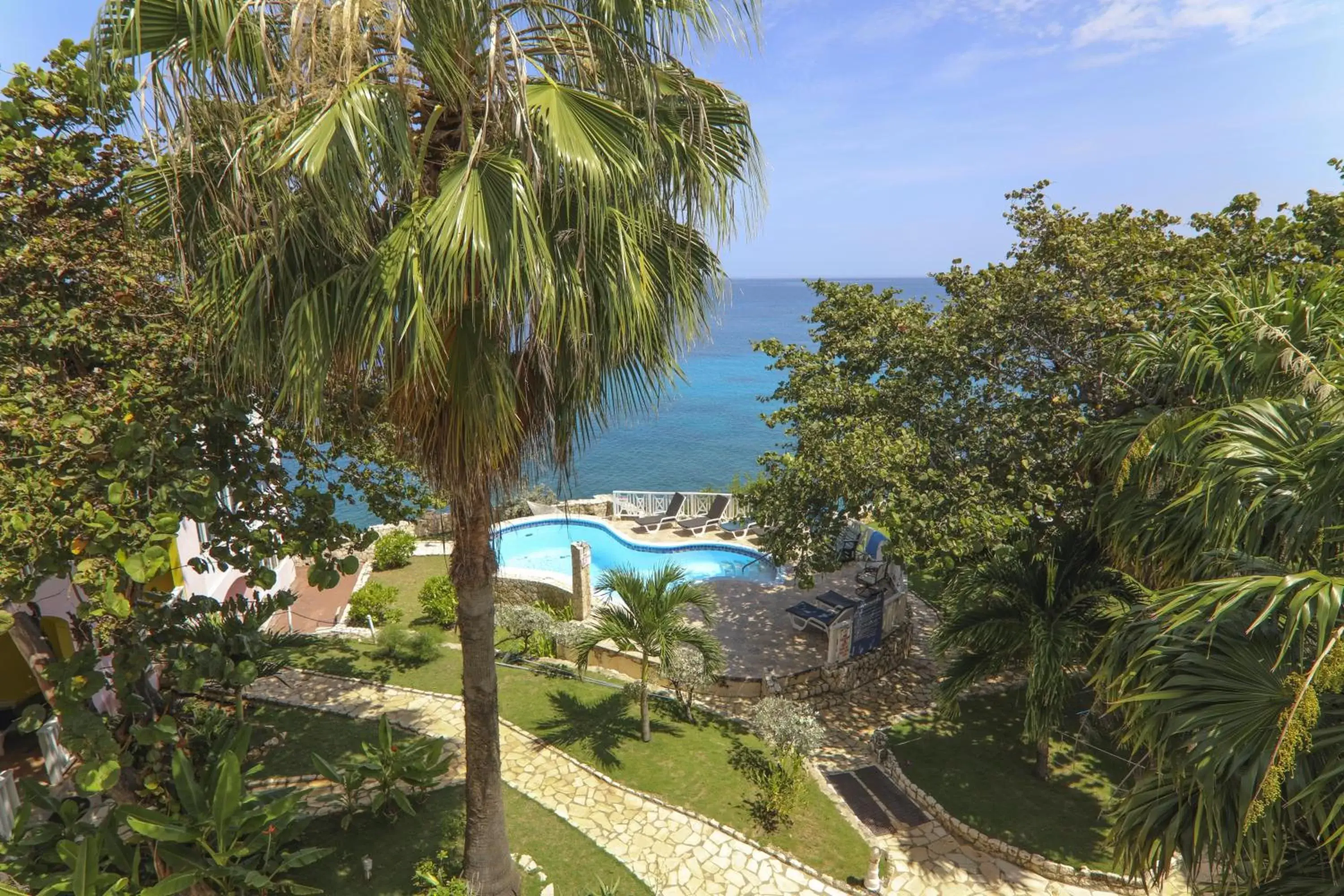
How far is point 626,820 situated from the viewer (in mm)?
9000

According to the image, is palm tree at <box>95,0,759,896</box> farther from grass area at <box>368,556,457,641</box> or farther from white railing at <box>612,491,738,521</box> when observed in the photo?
white railing at <box>612,491,738,521</box>

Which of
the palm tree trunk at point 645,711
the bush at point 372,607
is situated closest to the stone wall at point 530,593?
the bush at point 372,607

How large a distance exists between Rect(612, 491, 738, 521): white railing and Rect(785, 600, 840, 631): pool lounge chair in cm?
743

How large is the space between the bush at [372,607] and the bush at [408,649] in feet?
6.14

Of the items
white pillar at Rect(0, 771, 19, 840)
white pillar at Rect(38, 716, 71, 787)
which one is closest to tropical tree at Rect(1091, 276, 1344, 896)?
white pillar at Rect(0, 771, 19, 840)

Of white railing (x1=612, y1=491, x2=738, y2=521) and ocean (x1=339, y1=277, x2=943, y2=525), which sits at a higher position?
white railing (x1=612, y1=491, x2=738, y2=521)

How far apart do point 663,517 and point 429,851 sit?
1654 cm

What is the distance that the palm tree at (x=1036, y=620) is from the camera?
9031 millimetres

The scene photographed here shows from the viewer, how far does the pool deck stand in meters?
14.2

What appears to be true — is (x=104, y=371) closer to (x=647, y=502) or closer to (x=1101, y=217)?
(x=1101, y=217)

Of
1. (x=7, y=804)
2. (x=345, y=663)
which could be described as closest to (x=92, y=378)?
(x=7, y=804)

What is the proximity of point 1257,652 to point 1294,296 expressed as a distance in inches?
192

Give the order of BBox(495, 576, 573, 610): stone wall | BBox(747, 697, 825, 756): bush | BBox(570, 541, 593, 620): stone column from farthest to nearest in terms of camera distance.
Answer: BBox(495, 576, 573, 610): stone wall → BBox(570, 541, 593, 620): stone column → BBox(747, 697, 825, 756): bush

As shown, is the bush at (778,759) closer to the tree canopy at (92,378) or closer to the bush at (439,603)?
the tree canopy at (92,378)
